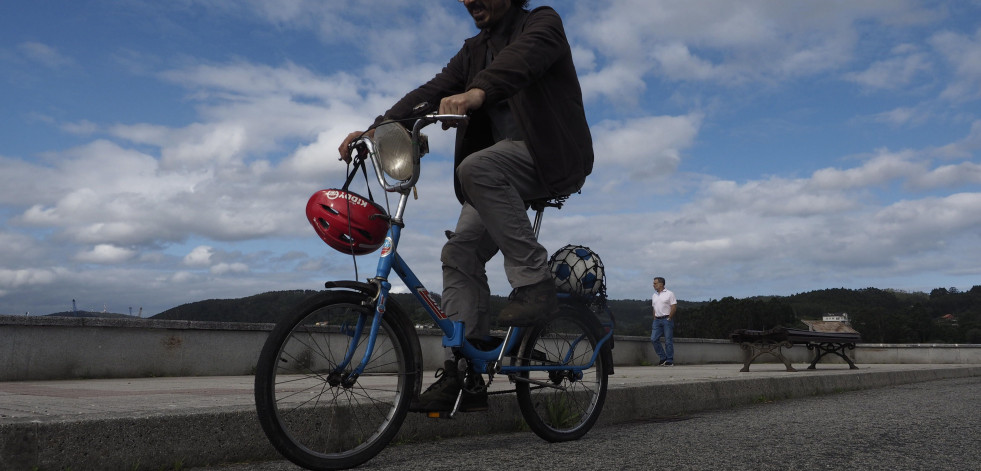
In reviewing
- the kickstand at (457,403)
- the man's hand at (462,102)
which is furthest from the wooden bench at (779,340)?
the man's hand at (462,102)

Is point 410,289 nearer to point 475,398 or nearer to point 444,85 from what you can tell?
point 475,398

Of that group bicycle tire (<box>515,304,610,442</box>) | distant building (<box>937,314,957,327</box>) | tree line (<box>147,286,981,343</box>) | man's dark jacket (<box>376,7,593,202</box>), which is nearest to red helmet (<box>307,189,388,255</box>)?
man's dark jacket (<box>376,7,593,202</box>)

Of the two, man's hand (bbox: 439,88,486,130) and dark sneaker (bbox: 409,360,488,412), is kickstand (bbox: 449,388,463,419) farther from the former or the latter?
man's hand (bbox: 439,88,486,130)

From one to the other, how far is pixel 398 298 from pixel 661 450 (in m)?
1.36

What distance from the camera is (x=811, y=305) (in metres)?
60.2

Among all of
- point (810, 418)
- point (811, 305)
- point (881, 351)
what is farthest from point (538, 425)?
point (811, 305)

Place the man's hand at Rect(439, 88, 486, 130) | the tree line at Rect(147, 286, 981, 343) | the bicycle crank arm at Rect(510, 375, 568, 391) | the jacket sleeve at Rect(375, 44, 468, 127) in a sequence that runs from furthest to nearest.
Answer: the tree line at Rect(147, 286, 981, 343)
the jacket sleeve at Rect(375, 44, 468, 127)
the bicycle crank arm at Rect(510, 375, 568, 391)
the man's hand at Rect(439, 88, 486, 130)

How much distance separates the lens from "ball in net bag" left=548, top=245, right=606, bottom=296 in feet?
12.4

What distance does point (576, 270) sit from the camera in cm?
380

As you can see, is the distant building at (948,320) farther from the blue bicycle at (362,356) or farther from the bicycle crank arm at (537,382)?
the blue bicycle at (362,356)

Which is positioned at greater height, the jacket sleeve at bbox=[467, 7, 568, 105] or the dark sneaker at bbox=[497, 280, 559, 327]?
the jacket sleeve at bbox=[467, 7, 568, 105]

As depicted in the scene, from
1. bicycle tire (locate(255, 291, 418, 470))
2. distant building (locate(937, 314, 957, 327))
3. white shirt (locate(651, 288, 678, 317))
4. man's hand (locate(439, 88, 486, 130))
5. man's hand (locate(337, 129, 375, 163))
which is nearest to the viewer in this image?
bicycle tire (locate(255, 291, 418, 470))

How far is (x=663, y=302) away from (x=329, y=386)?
41.3ft

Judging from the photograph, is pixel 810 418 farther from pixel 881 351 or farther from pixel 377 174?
pixel 881 351
